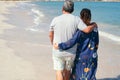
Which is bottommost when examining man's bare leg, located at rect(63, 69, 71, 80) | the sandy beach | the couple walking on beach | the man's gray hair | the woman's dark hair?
the sandy beach

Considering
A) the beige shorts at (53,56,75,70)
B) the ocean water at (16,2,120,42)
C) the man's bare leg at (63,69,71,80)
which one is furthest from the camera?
the ocean water at (16,2,120,42)

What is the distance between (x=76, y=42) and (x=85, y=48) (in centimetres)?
17

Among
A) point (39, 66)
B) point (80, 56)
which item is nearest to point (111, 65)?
point (39, 66)

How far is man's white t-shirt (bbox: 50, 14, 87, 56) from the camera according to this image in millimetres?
5301

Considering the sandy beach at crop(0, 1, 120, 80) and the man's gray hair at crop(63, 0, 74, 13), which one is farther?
the sandy beach at crop(0, 1, 120, 80)

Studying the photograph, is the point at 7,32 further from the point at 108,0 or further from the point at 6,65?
the point at 108,0

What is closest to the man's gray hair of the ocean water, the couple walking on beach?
the couple walking on beach

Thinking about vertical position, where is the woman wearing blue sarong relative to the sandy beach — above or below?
above

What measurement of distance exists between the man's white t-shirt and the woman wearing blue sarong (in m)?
0.07

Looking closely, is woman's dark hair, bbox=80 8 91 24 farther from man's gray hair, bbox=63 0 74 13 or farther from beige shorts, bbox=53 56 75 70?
beige shorts, bbox=53 56 75 70

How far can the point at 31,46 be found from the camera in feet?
34.9

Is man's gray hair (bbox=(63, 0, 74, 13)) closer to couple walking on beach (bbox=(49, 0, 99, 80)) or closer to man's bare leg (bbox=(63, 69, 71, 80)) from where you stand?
couple walking on beach (bbox=(49, 0, 99, 80))

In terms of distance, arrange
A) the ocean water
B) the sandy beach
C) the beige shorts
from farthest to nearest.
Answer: the ocean water < the sandy beach < the beige shorts

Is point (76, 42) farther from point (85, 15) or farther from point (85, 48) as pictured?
point (85, 15)
